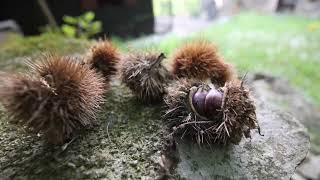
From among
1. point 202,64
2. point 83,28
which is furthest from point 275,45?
point 202,64

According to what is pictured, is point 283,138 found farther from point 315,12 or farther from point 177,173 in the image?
point 315,12

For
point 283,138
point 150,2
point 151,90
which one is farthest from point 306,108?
point 151,90

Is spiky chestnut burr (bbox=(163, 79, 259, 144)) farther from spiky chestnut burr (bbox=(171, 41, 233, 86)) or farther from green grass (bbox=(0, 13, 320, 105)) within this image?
green grass (bbox=(0, 13, 320, 105))

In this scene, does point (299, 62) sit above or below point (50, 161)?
below

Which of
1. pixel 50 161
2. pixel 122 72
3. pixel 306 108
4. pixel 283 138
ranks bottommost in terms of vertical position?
pixel 306 108

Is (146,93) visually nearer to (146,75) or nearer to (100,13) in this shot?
(146,75)
